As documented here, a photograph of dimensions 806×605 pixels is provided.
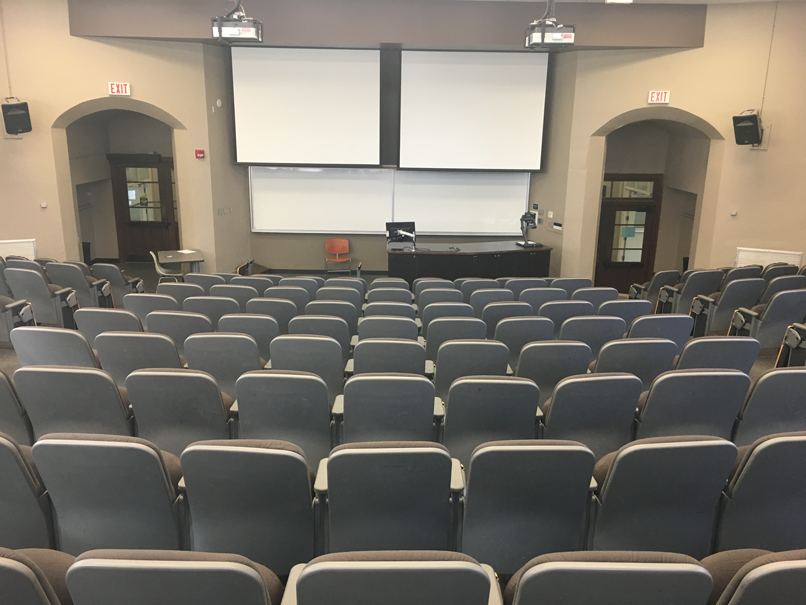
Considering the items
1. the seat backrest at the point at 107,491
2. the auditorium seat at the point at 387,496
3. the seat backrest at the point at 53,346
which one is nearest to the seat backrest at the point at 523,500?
the auditorium seat at the point at 387,496

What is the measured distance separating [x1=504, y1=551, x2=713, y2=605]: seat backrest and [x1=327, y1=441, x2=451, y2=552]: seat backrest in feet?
2.30

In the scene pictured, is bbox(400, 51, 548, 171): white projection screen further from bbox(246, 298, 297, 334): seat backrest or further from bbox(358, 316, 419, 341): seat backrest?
bbox(358, 316, 419, 341): seat backrest

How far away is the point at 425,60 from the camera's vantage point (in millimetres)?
10375

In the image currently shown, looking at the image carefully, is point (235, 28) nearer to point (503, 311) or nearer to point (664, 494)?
point (503, 311)

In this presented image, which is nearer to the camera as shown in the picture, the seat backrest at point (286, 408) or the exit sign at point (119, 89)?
the seat backrest at point (286, 408)

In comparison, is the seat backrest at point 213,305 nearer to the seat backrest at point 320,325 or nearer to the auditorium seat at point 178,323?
the auditorium seat at point 178,323

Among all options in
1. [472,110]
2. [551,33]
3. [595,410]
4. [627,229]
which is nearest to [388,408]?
[595,410]

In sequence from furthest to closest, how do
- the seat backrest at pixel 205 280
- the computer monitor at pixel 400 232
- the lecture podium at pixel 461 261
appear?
the computer monitor at pixel 400 232, the lecture podium at pixel 461 261, the seat backrest at pixel 205 280

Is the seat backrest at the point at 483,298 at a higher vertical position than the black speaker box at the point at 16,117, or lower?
lower

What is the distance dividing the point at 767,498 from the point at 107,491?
8.54 ft

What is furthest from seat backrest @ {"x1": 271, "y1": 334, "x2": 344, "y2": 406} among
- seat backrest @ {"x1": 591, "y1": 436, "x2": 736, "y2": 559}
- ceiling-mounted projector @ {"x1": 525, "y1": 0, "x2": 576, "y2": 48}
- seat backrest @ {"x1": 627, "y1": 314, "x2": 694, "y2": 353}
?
ceiling-mounted projector @ {"x1": 525, "y1": 0, "x2": 576, "y2": 48}

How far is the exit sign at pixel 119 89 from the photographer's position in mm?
9352

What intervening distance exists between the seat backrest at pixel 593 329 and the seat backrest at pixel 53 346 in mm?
3429

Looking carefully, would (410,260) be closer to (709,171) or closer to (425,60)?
(425,60)
